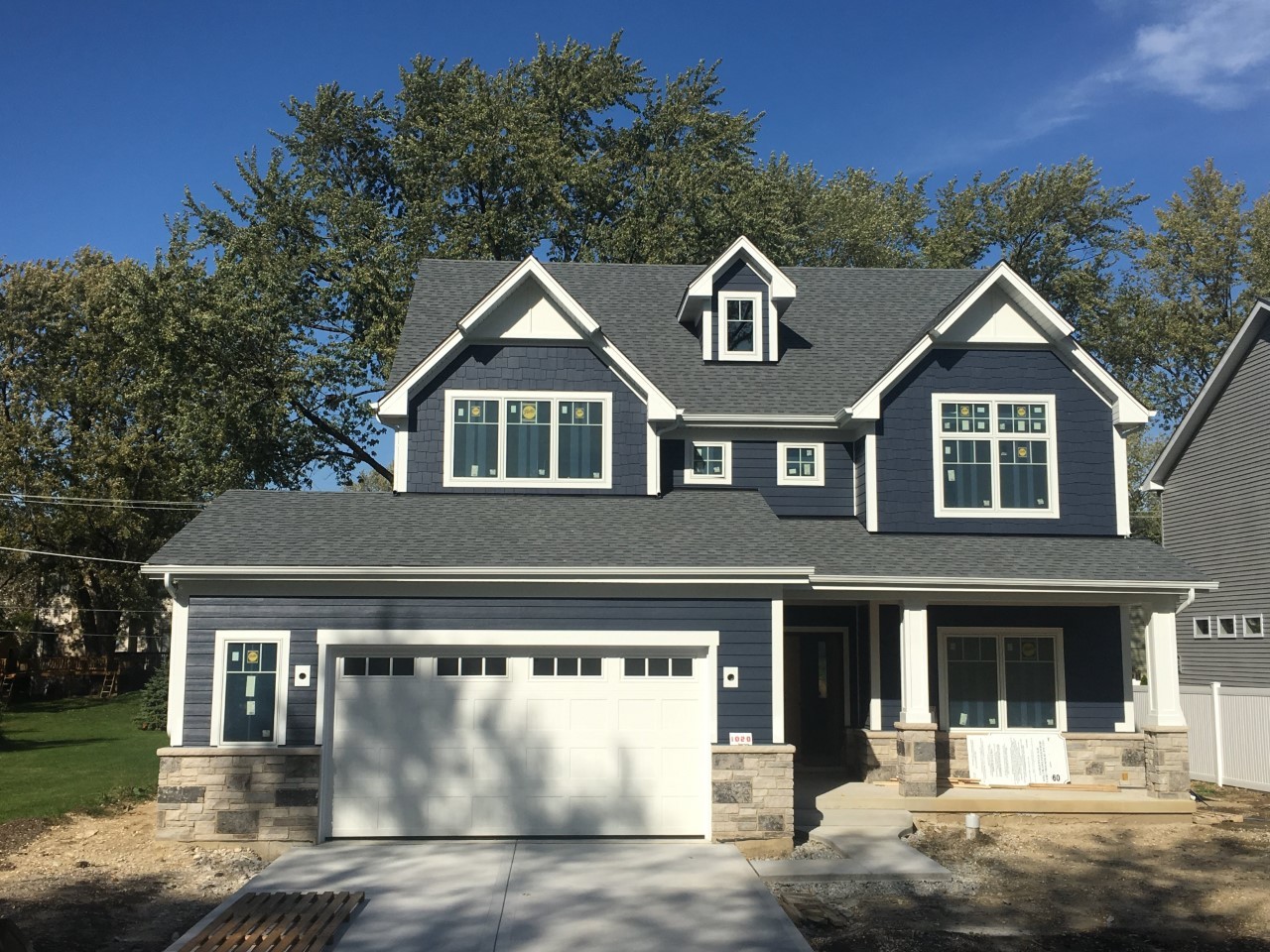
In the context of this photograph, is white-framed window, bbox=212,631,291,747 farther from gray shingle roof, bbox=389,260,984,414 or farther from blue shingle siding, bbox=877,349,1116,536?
blue shingle siding, bbox=877,349,1116,536

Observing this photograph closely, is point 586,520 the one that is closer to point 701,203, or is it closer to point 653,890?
point 653,890

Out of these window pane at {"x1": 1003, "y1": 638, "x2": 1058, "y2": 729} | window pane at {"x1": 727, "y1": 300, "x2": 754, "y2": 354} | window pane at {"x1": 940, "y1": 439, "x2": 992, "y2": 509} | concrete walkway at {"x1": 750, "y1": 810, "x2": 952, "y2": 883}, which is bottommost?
concrete walkway at {"x1": 750, "y1": 810, "x2": 952, "y2": 883}

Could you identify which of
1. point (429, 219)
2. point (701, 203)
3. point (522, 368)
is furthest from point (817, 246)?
point (522, 368)

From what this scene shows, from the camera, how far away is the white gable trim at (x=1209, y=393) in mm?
21375

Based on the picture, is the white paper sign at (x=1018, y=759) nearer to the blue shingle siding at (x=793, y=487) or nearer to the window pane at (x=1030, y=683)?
the window pane at (x=1030, y=683)

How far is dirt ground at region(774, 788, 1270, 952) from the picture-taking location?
9.68 meters

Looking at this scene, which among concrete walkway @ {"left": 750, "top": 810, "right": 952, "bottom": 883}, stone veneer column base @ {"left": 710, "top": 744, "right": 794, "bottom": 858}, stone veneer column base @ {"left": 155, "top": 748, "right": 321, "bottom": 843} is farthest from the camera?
stone veneer column base @ {"left": 710, "top": 744, "right": 794, "bottom": 858}

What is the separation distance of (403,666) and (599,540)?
9.61 ft

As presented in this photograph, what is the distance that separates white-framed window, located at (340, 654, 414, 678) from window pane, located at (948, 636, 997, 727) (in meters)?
8.59

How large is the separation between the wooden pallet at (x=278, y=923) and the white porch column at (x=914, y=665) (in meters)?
8.20

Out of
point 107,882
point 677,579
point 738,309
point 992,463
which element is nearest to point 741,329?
point 738,309

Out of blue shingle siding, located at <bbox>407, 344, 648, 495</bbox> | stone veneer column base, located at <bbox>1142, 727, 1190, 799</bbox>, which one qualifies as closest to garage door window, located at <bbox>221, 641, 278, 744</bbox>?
blue shingle siding, located at <bbox>407, 344, 648, 495</bbox>

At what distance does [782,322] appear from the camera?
67.7ft

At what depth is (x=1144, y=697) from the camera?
2908cm
